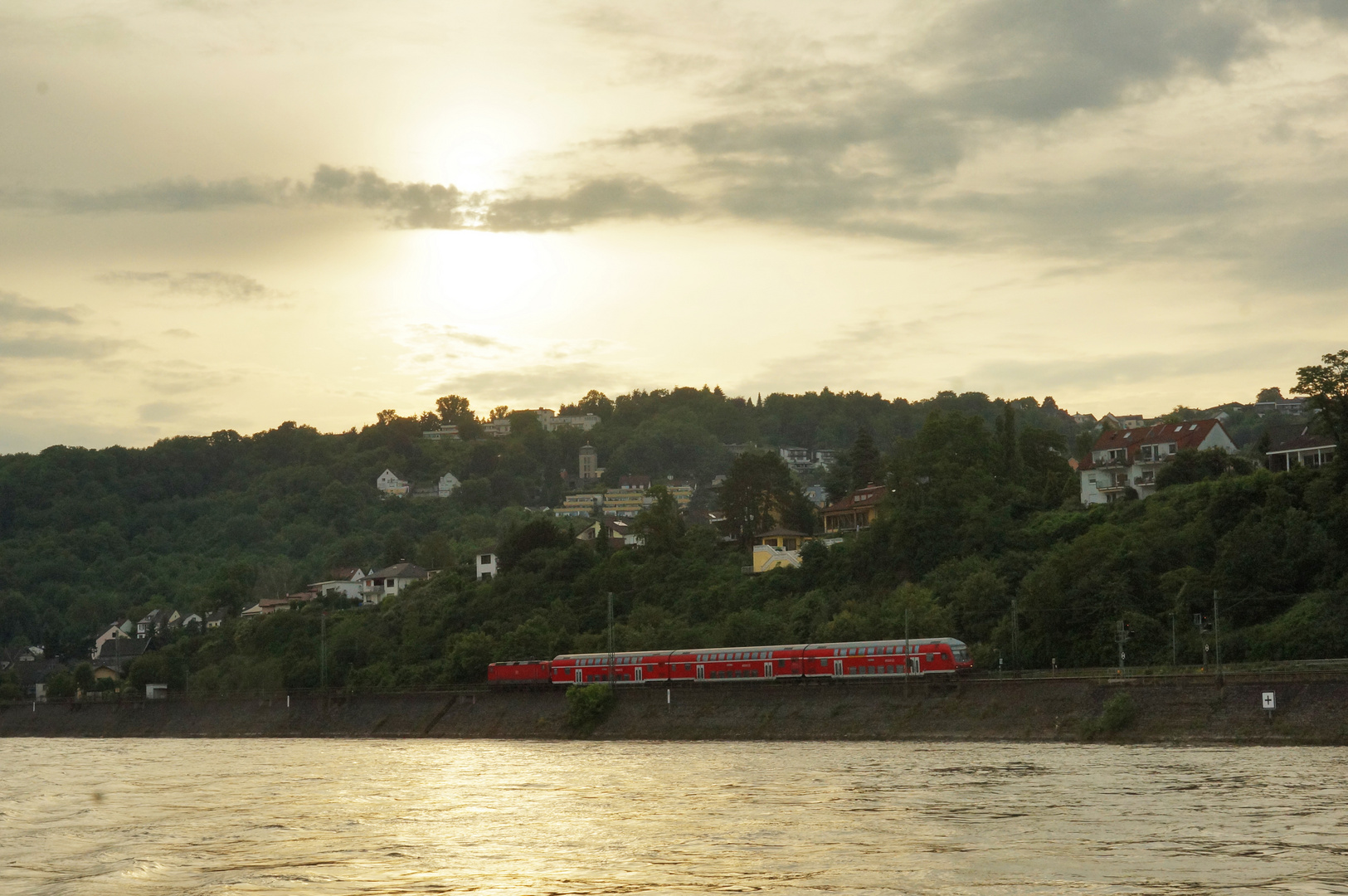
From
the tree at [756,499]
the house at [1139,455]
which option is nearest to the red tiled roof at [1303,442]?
the house at [1139,455]

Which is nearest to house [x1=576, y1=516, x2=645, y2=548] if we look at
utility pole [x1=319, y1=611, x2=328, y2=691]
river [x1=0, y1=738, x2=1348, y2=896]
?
utility pole [x1=319, y1=611, x2=328, y2=691]

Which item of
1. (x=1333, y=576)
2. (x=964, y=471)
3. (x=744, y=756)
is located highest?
(x=964, y=471)

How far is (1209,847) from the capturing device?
33062 mm

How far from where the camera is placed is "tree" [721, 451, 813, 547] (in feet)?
448

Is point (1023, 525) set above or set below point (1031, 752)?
above

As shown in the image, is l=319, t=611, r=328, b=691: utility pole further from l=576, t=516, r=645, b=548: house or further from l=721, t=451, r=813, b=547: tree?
l=721, t=451, r=813, b=547: tree

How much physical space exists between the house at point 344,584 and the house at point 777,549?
5189 centimetres

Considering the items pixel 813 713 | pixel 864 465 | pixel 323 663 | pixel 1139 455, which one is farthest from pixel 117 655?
pixel 1139 455

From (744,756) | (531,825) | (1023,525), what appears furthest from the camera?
(1023,525)

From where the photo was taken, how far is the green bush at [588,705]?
89.3 meters

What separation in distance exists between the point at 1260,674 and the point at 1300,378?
98.7 feet

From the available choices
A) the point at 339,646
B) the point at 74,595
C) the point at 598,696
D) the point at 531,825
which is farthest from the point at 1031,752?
the point at 74,595

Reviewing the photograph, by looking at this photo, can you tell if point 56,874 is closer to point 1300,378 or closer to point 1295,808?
point 1295,808

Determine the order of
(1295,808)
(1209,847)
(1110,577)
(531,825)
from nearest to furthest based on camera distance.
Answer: (1209,847), (1295,808), (531,825), (1110,577)
